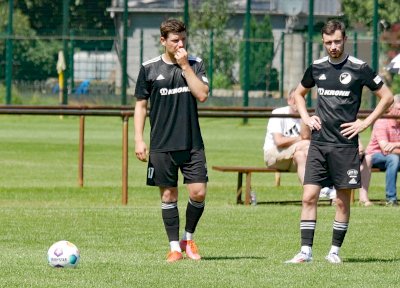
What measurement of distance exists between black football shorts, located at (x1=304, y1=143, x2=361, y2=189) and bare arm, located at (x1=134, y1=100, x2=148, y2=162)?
4.28ft

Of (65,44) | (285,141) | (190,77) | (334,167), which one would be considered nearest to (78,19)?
(65,44)

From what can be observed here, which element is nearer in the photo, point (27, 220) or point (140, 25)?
point (27, 220)

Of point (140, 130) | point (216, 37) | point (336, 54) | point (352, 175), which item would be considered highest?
point (336, 54)

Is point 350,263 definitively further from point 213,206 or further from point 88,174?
point 88,174

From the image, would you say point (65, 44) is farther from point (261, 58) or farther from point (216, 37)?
point (261, 58)

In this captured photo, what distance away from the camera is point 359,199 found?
1669 cm

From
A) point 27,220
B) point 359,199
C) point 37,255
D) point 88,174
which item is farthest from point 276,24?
point 37,255

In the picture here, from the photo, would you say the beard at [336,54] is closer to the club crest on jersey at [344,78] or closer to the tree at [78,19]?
the club crest on jersey at [344,78]

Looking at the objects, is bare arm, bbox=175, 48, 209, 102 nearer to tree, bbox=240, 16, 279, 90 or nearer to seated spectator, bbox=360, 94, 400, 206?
seated spectator, bbox=360, 94, 400, 206

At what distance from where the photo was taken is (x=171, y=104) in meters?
9.97

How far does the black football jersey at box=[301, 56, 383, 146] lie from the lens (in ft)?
32.7

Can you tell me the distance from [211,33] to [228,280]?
32767 mm

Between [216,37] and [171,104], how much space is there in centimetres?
3195

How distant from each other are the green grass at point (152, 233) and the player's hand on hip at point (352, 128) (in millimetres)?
1011
